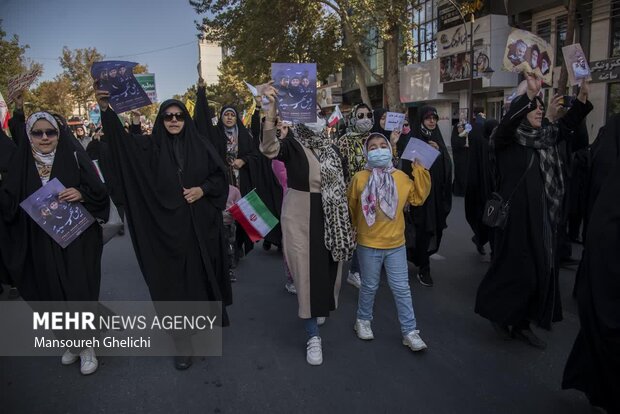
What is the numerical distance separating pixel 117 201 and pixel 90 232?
30 centimetres

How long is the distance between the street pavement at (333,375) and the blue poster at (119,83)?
6.02ft

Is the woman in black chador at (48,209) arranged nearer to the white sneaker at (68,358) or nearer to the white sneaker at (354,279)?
the white sneaker at (68,358)

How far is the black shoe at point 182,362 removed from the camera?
3314mm

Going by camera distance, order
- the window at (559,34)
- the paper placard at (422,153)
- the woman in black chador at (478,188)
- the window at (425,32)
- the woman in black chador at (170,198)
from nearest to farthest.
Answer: the woman in black chador at (170,198)
the paper placard at (422,153)
the woman in black chador at (478,188)
the window at (559,34)
the window at (425,32)

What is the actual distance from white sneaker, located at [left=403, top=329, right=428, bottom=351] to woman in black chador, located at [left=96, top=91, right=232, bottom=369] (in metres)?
1.35

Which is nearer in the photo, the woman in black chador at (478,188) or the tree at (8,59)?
the woman in black chador at (478,188)

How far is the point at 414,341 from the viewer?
3447mm

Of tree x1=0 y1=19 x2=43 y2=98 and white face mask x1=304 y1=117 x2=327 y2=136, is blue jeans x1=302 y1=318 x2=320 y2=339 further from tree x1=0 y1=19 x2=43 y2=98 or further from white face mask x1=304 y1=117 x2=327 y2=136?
tree x1=0 y1=19 x2=43 y2=98

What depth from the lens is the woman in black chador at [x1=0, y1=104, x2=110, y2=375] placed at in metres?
3.25

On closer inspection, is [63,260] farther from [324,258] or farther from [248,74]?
[248,74]

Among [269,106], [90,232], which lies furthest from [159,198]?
[269,106]

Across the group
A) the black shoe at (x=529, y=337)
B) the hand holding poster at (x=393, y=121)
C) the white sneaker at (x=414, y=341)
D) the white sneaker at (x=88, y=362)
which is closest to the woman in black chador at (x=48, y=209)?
the white sneaker at (x=88, y=362)

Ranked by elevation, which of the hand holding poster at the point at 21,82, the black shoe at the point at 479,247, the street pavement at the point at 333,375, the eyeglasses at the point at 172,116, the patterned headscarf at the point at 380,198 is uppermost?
the hand holding poster at the point at 21,82

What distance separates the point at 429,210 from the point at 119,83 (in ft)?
10.4
